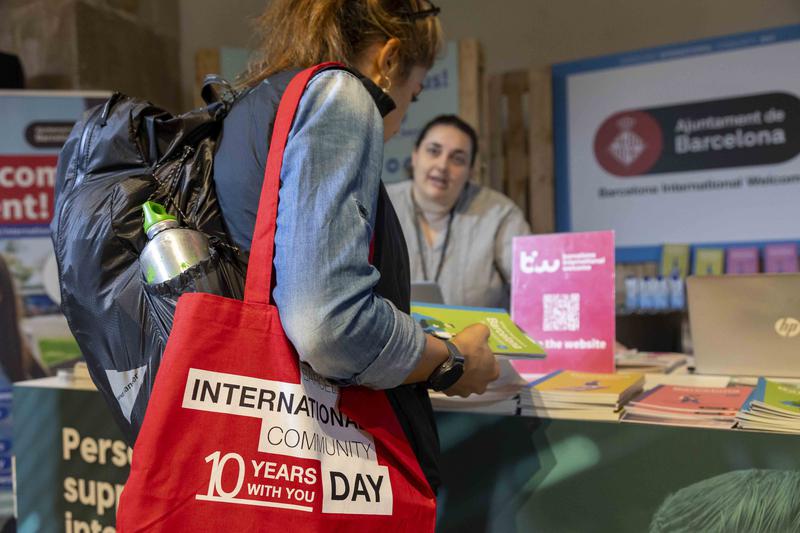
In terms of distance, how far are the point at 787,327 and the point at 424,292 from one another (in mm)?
851

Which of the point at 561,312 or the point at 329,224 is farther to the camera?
the point at 561,312

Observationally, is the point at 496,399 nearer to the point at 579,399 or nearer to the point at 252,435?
the point at 579,399

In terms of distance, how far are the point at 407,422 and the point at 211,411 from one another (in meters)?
0.31

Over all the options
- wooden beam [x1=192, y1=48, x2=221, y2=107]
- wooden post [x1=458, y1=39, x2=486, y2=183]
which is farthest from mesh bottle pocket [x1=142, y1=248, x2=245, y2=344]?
wooden beam [x1=192, y1=48, x2=221, y2=107]

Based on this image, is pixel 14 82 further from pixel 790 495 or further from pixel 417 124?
pixel 790 495

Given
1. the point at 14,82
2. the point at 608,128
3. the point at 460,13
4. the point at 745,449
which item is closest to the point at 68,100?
the point at 14,82

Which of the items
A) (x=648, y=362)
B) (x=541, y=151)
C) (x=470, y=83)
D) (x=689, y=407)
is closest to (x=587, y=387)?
(x=689, y=407)

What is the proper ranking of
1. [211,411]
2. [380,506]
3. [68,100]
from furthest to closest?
1. [68,100]
2. [380,506]
3. [211,411]

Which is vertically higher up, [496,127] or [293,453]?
[496,127]

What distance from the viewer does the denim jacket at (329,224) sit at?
824 mm

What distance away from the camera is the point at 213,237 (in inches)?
35.9

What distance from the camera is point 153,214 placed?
34.9 inches

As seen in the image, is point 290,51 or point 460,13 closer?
point 290,51

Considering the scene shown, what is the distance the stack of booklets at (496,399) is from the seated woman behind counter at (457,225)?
1.42 meters
